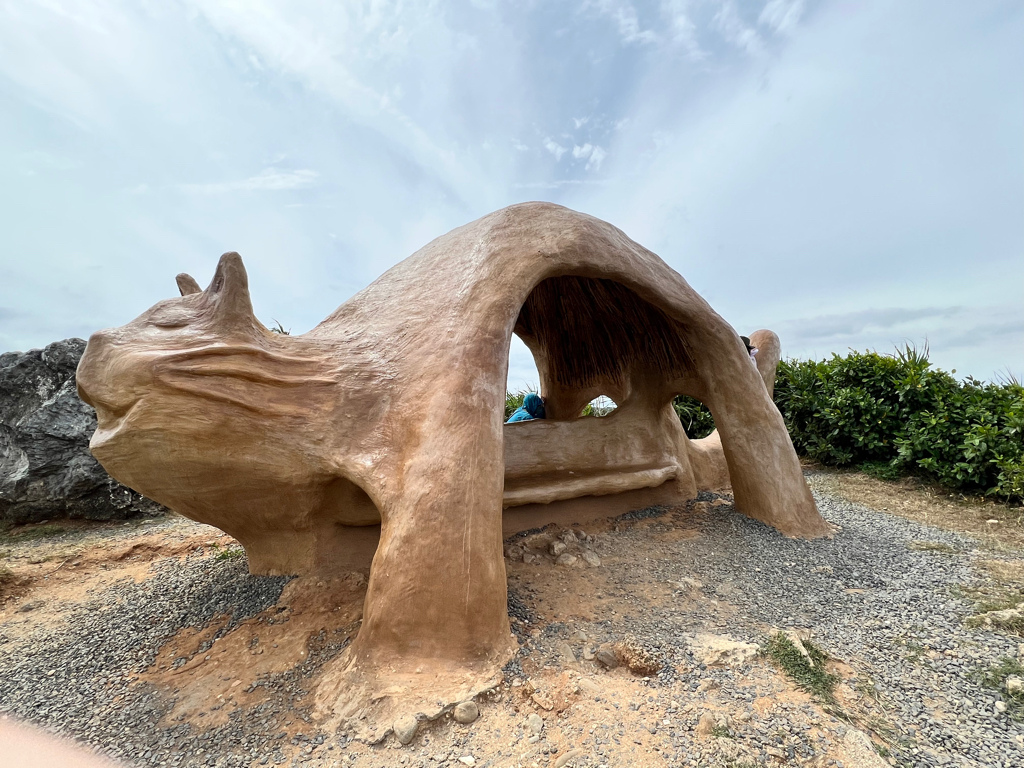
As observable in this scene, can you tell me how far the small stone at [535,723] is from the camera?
200 centimetres

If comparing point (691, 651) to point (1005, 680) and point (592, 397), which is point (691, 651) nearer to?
point (1005, 680)

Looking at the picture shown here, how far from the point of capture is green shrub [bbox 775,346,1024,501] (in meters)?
5.74

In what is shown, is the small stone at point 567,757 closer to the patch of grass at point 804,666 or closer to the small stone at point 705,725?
the small stone at point 705,725

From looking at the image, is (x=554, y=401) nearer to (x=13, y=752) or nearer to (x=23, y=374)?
(x=13, y=752)

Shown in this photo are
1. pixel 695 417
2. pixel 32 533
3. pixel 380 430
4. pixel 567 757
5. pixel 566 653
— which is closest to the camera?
pixel 567 757

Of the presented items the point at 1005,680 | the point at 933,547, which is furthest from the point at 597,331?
the point at 1005,680

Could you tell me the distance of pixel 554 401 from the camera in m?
6.03

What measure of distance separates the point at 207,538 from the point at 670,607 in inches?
162

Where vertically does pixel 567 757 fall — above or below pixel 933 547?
below

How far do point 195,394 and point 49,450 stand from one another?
4.25 metres

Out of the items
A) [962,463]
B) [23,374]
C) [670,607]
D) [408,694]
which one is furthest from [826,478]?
[23,374]

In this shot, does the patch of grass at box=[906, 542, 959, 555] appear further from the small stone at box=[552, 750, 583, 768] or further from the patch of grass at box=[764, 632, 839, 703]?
the small stone at box=[552, 750, 583, 768]

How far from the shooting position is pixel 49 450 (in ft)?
18.0

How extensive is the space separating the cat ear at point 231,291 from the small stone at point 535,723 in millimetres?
2357
